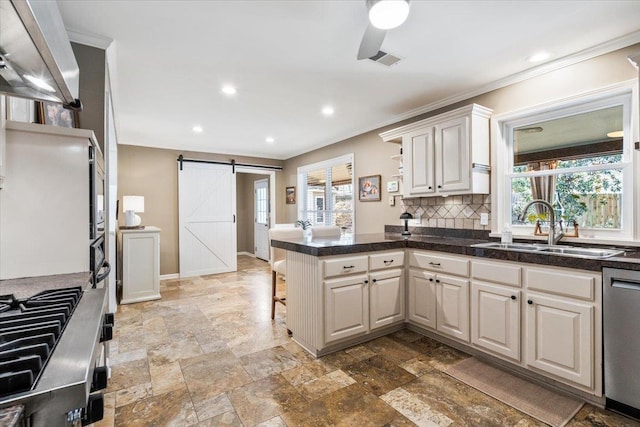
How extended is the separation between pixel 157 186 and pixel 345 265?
432 cm

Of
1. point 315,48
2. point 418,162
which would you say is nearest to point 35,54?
point 315,48

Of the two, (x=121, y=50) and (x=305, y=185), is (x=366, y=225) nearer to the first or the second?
(x=305, y=185)

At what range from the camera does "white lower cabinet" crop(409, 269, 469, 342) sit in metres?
2.55

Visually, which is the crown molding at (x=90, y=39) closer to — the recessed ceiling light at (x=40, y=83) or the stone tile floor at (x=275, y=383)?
the recessed ceiling light at (x=40, y=83)

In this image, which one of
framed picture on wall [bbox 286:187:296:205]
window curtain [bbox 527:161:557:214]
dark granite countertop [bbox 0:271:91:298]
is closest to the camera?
dark granite countertop [bbox 0:271:91:298]

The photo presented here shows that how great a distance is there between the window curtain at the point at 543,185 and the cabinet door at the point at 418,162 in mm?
871

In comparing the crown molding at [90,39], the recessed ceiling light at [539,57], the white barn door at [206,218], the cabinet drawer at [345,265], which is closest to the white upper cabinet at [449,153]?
the recessed ceiling light at [539,57]

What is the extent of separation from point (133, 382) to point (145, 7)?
97.1 inches

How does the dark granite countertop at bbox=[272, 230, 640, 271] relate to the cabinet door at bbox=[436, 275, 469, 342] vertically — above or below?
above

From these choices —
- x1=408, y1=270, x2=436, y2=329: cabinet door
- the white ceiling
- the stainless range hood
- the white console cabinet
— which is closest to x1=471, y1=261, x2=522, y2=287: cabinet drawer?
x1=408, y1=270, x2=436, y2=329: cabinet door

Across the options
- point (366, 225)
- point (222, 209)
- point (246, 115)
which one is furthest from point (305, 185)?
point (246, 115)

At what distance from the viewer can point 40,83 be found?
1.15 meters

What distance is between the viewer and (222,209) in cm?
609

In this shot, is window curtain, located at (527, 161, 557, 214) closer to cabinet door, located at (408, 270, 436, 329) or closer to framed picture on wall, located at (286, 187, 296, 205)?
cabinet door, located at (408, 270, 436, 329)
